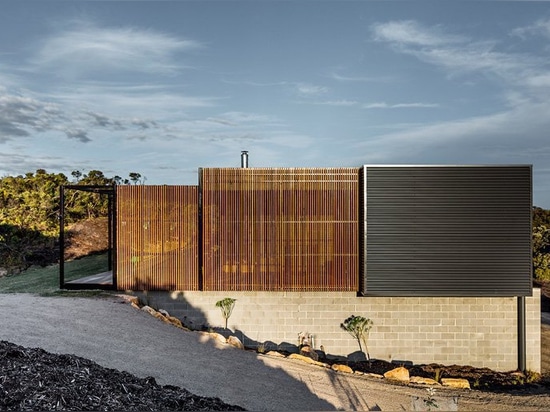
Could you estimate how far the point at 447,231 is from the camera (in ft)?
37.8

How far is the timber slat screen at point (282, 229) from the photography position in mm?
11734

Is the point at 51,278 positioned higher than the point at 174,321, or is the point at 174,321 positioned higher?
the point at 51,278

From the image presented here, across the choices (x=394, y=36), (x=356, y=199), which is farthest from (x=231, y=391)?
(x=394, y=36)

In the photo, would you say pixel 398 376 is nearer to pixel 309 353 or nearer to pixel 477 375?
pixel 309 353

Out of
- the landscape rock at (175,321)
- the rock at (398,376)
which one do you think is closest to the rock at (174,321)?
the landscape rock at (175,321)

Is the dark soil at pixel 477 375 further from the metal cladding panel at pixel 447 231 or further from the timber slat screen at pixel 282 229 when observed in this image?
the timber slat screen at pixel 282 229

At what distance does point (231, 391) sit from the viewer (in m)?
7.31

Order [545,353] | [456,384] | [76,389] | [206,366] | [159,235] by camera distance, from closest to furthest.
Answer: [76,389]
[206,366]
[456,384]
[159,235]
[545,353]

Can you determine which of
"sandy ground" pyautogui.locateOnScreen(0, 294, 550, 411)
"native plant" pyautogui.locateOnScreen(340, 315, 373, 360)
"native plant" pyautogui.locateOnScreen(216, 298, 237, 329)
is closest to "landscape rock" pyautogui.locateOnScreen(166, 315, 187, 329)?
"sandy ground" pyautogui.locateOnScreen(0, 294, 550, 411)

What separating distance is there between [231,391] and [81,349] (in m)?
2.83

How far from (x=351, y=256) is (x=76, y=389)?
757 cm

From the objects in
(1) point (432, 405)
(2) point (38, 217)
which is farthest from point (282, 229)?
(2) point (38, 217)

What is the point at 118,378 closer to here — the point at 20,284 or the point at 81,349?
the point at 81,349

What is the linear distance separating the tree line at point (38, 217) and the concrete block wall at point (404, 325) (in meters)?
13.0
